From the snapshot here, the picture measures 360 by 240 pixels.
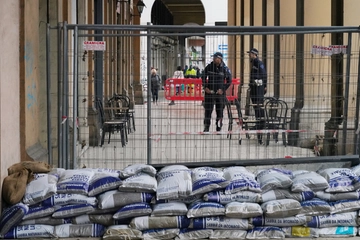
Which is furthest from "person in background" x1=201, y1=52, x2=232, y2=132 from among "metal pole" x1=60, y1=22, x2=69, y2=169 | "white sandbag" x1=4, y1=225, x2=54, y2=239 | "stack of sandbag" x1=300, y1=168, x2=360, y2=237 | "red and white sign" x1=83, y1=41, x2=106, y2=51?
"white sandbag" x1=4, y1=225, x2=54, y2=239

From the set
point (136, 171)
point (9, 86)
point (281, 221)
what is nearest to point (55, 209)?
point (136, 171)

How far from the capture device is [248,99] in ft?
35.2

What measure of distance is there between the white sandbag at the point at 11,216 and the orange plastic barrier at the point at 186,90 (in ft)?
10.7

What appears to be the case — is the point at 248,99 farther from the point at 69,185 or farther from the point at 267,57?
the point at 69,185

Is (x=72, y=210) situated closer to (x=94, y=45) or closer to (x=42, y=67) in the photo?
(x=94, y=45)

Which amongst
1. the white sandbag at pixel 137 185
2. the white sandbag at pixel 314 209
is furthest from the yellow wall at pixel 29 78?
the white sandbag at pixel 314 209

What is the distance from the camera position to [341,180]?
7605mm

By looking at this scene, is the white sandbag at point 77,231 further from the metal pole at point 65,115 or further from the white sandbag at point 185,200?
the metal pole at point 65,115

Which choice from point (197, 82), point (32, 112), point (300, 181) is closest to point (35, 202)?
point (32, 112)

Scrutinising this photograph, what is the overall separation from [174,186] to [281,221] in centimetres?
112

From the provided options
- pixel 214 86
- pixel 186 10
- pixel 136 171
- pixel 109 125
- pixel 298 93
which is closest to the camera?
pixel 136 171

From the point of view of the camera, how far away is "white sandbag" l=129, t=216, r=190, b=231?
7.09 m

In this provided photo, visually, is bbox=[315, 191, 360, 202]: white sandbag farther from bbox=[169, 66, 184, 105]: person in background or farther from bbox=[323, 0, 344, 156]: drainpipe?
bbox=[169, 66, 184, 105]: person in background

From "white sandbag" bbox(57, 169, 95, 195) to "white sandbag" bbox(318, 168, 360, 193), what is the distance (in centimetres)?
246
